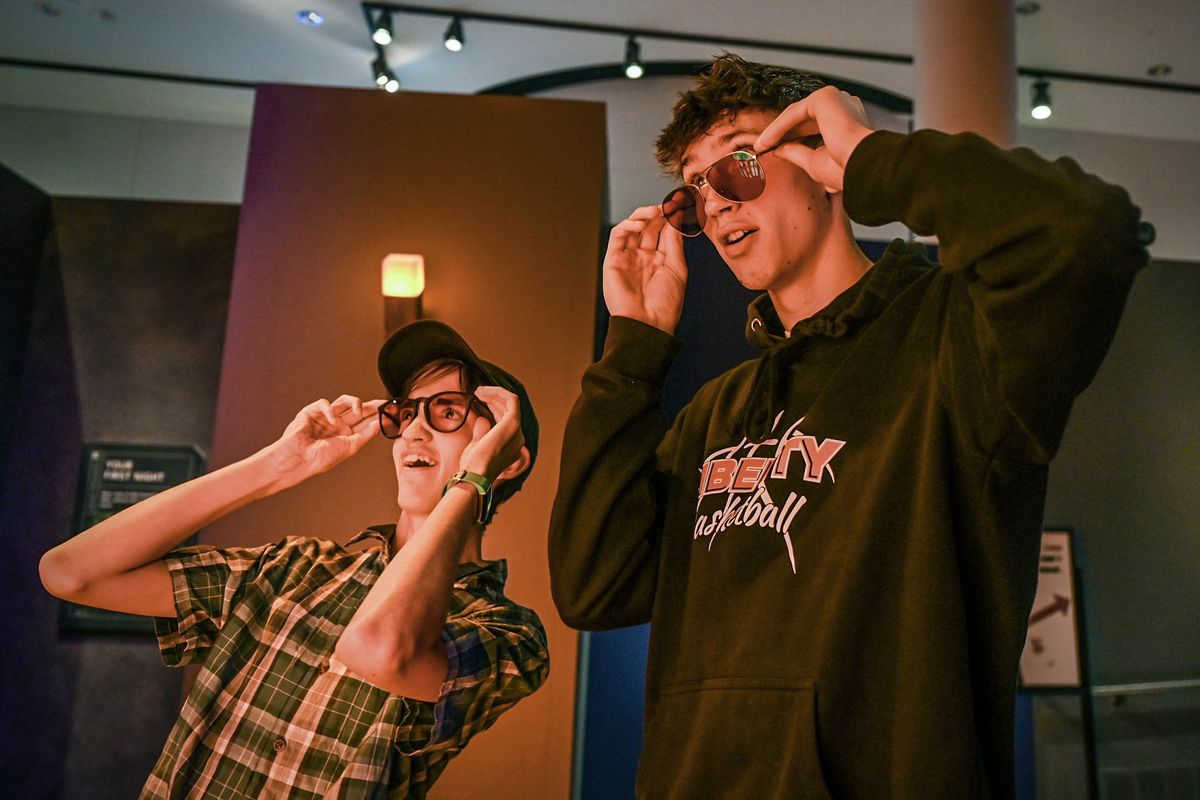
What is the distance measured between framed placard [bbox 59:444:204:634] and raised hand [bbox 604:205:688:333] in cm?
204

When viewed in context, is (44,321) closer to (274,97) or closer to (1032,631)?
(274,97)

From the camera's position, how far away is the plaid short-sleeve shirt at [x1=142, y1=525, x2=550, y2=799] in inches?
67.2

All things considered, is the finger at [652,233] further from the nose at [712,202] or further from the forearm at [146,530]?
the forearm at [146,530]

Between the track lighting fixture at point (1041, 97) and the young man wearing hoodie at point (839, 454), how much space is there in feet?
13.4

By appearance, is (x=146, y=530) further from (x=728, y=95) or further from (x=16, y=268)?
(x=16, y=268)

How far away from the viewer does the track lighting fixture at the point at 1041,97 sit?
5.03m

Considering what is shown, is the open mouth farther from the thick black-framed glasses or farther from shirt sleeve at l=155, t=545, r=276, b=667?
shirt sleeve at l=155, t=545, r=276, b=667

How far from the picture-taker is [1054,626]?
153 inches

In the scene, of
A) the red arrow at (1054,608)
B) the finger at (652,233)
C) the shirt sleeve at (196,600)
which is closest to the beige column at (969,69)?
the red arrow at (1054,608)

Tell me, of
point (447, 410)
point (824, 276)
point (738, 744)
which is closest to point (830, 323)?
point (824, 276)

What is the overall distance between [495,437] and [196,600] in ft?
2.34

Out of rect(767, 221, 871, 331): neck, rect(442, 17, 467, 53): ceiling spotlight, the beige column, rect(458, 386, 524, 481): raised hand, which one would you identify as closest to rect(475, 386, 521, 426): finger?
rect(458, 386, 524, 481): raised hand

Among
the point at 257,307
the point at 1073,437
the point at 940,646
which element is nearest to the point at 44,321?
the point at 257,307

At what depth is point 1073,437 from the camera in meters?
4.09
